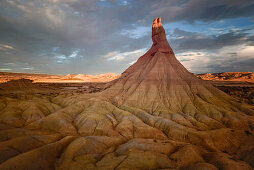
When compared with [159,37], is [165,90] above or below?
A: below

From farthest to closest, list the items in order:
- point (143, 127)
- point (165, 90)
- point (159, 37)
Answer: point (159, 37) → point (165, 90) → point (143, 127)

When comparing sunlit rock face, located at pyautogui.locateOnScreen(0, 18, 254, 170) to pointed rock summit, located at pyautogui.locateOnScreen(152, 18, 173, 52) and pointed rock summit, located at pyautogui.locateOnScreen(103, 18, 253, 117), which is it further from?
pointed rock summit, located at pyautogui.locateOnScreen(103, 18, 253, 117)

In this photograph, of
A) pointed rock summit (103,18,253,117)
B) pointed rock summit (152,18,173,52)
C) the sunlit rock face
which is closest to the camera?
the sunlit rock face

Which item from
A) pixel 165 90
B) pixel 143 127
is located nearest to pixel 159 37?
pixel 165 90

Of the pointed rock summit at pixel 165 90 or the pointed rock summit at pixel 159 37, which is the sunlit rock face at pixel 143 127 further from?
the pointed rock summit at pixel 165 90

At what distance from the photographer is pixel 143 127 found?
103 ft

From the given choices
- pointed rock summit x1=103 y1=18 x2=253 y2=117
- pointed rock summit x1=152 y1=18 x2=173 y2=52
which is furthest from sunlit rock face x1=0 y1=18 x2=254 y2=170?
pointed rock summit x1=103 y1=18 x2=253 y2=117

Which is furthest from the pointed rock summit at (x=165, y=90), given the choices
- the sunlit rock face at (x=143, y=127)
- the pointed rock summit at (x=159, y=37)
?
the sunlit rock face at (x=143, y=127)

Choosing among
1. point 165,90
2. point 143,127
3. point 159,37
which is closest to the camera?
point 143,127

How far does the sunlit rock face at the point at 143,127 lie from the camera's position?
1895 cm

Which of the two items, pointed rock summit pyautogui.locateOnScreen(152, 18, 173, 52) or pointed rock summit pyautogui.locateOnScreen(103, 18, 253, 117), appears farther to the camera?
pointed rock summit pyautogui.locateOnScreen(152, 18, 173, 52)

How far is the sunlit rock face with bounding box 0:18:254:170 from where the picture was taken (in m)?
19.0

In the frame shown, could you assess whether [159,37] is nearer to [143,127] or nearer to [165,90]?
[165,90]

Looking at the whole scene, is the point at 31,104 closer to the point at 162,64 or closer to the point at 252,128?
the point at 162,64
